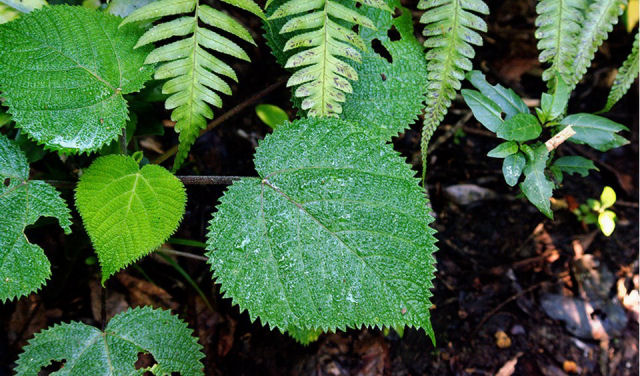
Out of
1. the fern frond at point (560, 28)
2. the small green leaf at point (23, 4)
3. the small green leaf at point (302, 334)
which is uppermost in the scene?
the fern frond at point (560, 28)

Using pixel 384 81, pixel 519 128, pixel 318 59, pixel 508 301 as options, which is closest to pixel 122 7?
pixel 318 59

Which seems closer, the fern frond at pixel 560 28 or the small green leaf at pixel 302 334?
the fern frond at pixel 560 28

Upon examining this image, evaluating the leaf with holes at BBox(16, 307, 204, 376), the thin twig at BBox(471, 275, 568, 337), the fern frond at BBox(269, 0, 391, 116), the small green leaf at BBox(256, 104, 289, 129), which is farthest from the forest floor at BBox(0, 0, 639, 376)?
the fern frond at BBox(269, 0, 391, 116)

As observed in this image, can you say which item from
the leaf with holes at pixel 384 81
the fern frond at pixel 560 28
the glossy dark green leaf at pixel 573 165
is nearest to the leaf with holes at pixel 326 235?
the leaf with holes at pixel 384 81

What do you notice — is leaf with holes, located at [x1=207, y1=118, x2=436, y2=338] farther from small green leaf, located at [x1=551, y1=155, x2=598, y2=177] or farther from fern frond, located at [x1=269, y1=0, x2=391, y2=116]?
small green leaf, located at [x1=551, y1=155, x2=598, y2=177]

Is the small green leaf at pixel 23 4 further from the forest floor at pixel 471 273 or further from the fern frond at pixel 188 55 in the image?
the forest floor at pixel 471 273

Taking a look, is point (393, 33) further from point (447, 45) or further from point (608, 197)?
point (608, 197)

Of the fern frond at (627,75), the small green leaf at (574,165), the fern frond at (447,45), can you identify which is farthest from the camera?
the small green leaf at (574,165)
